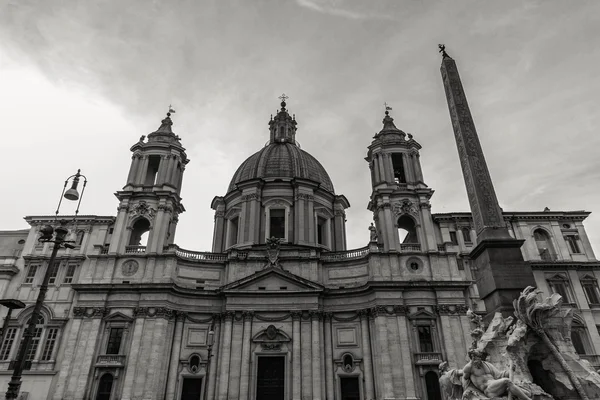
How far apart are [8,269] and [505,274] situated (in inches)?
1375

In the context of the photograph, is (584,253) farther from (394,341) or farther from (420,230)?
(394,341)

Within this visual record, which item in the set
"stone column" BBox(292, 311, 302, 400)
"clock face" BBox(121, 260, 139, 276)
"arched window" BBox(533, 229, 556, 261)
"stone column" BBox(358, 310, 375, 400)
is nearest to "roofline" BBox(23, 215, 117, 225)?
"clock face" BBox(121, 260, 139, 276)

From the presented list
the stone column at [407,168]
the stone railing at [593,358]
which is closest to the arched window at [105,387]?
the stone column at [407,168]

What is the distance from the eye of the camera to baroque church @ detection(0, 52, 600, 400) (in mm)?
27922

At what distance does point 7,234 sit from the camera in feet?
116

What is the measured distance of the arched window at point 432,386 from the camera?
89.4ft

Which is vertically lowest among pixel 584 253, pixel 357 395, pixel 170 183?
pixel 357 395

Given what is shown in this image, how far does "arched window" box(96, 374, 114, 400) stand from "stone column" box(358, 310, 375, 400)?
56.6ft

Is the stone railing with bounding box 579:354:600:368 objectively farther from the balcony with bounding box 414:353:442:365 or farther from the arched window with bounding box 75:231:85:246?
the arched window with bounding box 75:231:85:246

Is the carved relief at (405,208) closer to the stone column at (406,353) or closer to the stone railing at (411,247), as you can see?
the stone railing at (411,247)

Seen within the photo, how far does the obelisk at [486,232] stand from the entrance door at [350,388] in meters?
17.1

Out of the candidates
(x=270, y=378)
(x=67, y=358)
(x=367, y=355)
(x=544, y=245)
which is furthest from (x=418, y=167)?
(x=67, y=358)

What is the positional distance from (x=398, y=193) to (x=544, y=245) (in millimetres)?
13436

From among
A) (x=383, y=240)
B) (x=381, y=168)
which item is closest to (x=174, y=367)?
(x=383, y=240)
